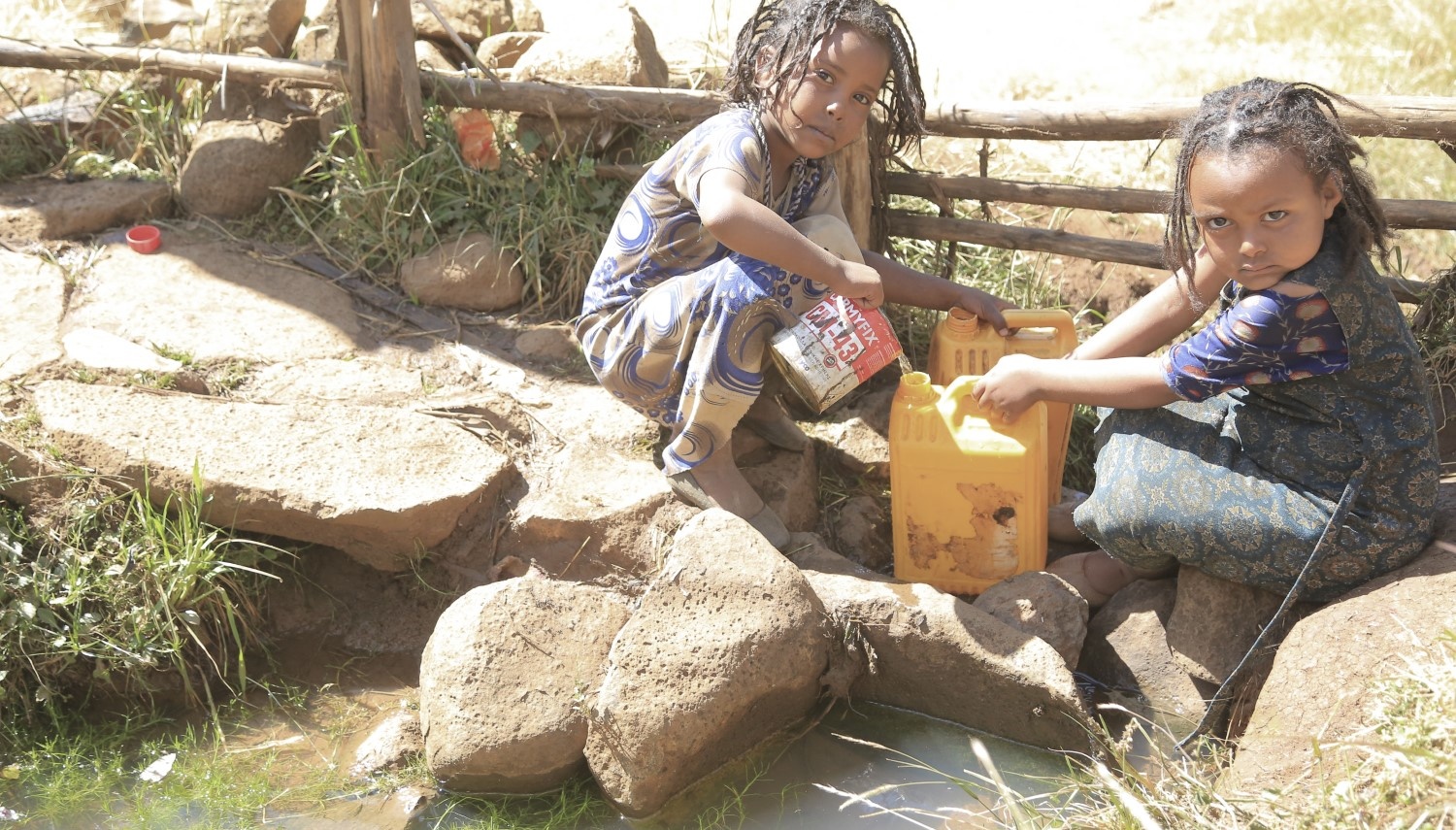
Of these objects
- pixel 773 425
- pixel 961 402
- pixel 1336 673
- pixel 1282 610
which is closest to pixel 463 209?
pixel 773 425

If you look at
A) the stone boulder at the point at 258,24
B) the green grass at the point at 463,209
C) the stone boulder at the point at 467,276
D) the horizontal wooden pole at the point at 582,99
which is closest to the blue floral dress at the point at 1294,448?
the horizontal wooden pole at the point at 582,99

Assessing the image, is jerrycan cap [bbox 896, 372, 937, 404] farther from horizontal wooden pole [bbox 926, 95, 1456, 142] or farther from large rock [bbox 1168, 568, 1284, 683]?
horizontal wooden pole [bbox 926, 95, 1456, 142]

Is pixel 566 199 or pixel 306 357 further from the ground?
pixel 566 199

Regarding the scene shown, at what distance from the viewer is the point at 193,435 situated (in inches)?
126

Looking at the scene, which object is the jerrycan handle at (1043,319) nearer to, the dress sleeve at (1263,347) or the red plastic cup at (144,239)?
the dress sleeve at (1263,347)

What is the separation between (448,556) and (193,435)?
0.71 m

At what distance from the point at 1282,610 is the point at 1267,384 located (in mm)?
489

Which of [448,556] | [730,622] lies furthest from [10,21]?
[730,622]

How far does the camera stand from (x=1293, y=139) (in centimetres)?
246

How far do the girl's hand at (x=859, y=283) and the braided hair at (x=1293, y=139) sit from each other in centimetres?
70

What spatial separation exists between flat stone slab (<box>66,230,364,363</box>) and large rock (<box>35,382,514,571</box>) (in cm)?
44

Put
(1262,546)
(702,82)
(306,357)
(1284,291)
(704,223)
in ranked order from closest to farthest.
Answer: (1284,291) → (1262,546) → (704,223) → (306,357) → (702,82)

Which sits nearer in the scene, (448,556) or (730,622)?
(730,622)

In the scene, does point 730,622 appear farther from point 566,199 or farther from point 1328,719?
point 566,199
